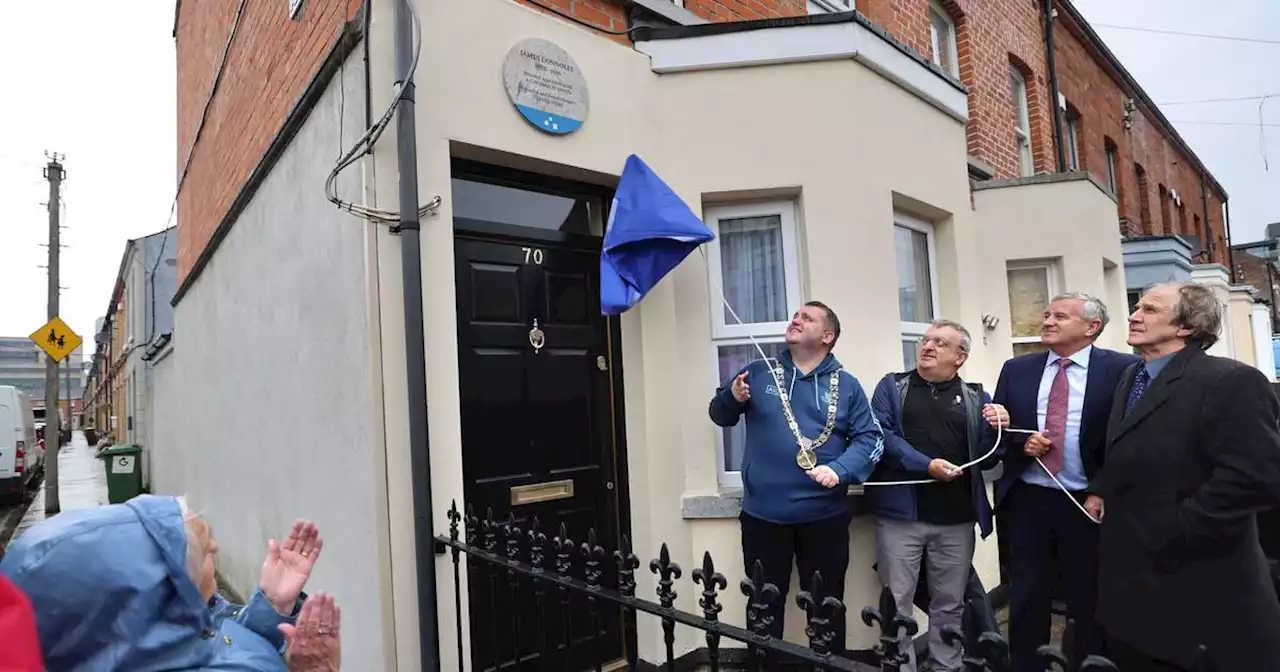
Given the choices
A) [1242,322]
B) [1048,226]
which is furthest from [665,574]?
[1242,322]

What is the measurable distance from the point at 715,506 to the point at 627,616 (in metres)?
0.76

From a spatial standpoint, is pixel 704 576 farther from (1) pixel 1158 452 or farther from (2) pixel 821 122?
(2) pixel 821 122

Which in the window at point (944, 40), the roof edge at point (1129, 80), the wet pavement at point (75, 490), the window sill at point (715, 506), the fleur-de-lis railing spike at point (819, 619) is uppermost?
the roof edge at point (1129, 80)

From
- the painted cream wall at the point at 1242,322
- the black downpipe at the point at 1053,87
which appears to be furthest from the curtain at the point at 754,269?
the painted cream wall at the point at 1242,322

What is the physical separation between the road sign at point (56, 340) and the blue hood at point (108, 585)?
14833 mm

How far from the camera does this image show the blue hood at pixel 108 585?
4.42 feet

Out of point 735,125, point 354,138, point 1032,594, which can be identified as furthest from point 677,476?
point 354,138

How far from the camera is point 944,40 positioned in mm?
7832

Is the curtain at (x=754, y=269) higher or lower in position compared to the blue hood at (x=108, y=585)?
higher

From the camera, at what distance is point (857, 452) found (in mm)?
3389

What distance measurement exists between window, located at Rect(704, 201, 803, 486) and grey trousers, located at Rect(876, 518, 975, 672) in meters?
0.98

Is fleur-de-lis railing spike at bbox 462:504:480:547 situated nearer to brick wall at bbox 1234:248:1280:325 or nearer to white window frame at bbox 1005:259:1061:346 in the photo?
white window frame at bbox 1005:259:1061:346

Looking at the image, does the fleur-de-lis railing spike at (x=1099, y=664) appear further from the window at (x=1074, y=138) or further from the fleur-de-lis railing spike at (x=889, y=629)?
the window at (x=1074, y=138)

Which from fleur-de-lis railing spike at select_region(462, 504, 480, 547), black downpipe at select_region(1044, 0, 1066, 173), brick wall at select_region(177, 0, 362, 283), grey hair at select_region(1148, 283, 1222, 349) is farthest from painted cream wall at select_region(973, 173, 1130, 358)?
brick wall at select_region(177, 0, 362, 283)
